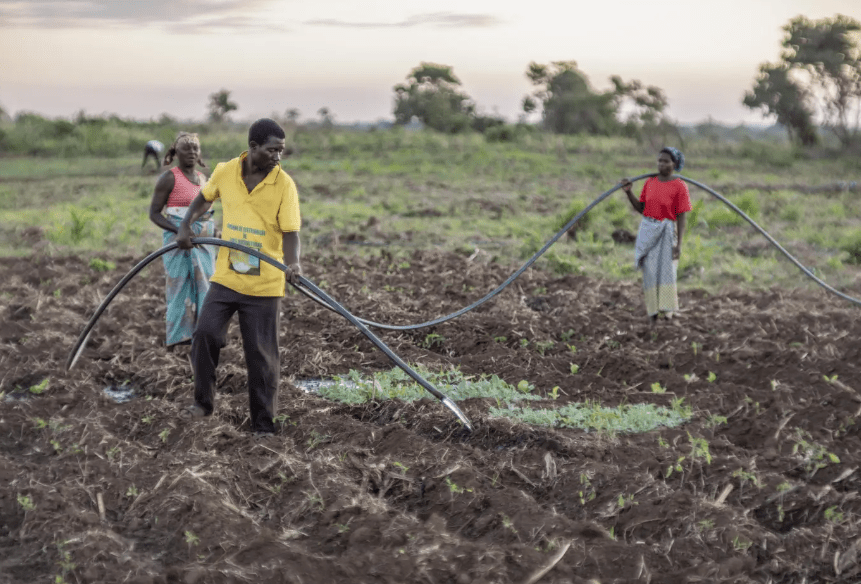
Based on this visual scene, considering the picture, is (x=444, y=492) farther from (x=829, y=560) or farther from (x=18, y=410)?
(x=18, y=410)

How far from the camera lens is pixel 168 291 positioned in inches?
249

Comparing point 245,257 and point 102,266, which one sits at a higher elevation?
point 245,257

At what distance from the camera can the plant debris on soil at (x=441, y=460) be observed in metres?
3.83

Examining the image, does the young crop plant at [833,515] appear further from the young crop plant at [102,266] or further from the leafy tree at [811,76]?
the leafy tree at [811,76]

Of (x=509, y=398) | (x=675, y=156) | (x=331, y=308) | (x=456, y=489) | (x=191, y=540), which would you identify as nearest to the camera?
(x=191, y=540)

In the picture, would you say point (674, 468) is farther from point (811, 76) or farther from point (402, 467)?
point (811, 76)

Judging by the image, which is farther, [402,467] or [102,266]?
[102,266]

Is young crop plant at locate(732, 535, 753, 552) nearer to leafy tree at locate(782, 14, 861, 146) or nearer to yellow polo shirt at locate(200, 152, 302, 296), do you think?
yellow polo shirt at locate(200, 152, 302, 296)

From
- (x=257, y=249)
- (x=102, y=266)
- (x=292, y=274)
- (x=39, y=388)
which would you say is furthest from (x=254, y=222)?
(x=102, y=266)

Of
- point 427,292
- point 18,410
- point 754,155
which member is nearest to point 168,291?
point 18,410

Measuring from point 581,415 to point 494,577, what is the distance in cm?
221

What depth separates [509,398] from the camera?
239 inches

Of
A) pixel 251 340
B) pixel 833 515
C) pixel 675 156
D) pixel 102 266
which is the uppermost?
pixel 675 156

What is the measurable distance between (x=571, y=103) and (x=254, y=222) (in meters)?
32.2
